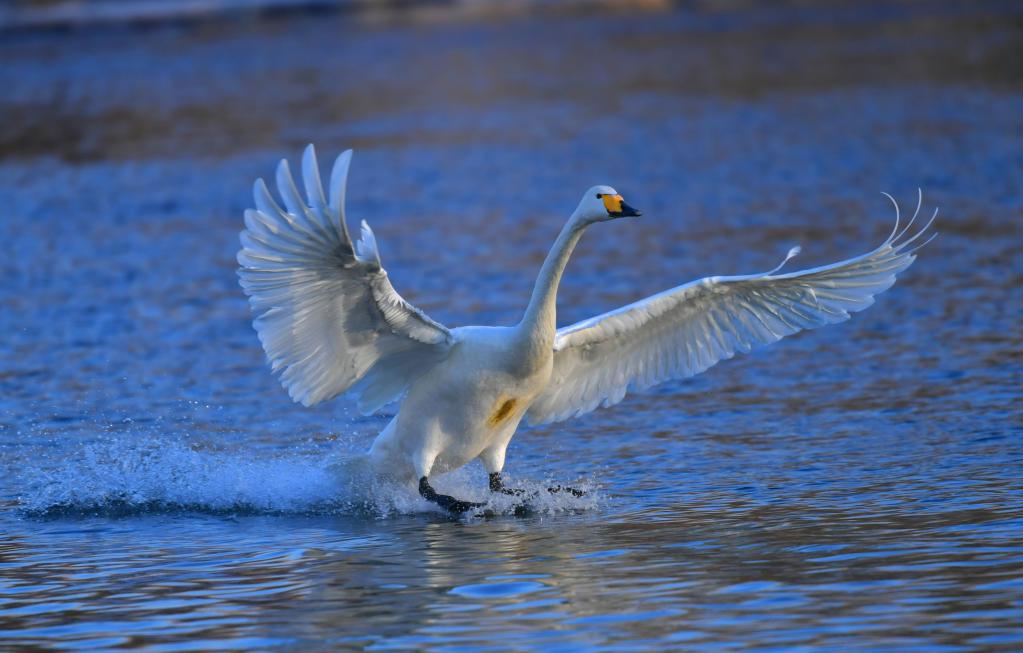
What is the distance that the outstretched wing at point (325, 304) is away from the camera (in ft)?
31.9

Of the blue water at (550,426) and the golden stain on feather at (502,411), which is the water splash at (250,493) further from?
the golden stain on feather at (502,411)

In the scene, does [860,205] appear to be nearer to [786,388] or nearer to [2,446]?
[786,388]

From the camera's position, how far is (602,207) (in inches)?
409

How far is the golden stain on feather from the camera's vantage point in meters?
10.8

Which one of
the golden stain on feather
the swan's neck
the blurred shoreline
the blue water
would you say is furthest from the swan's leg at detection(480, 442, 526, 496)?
the blurred shoreline

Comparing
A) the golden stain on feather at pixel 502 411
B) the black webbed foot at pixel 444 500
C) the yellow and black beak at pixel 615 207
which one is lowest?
the black webbed foot at pixel 444 500

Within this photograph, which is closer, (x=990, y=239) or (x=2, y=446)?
(x=2, y=446)

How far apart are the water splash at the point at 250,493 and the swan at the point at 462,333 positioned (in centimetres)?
18

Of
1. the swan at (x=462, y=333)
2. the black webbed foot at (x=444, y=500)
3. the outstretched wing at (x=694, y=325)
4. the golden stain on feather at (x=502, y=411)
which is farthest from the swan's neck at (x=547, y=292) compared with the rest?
the black webbed foot at (x=444, y=500)

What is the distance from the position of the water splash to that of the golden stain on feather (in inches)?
19.1

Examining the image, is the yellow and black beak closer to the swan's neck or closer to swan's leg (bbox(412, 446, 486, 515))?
the swan's neck

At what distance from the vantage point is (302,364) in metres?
10.6

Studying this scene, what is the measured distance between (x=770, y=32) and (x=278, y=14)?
24949 millimetres

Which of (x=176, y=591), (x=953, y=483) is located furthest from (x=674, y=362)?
(x=176, y=591)
